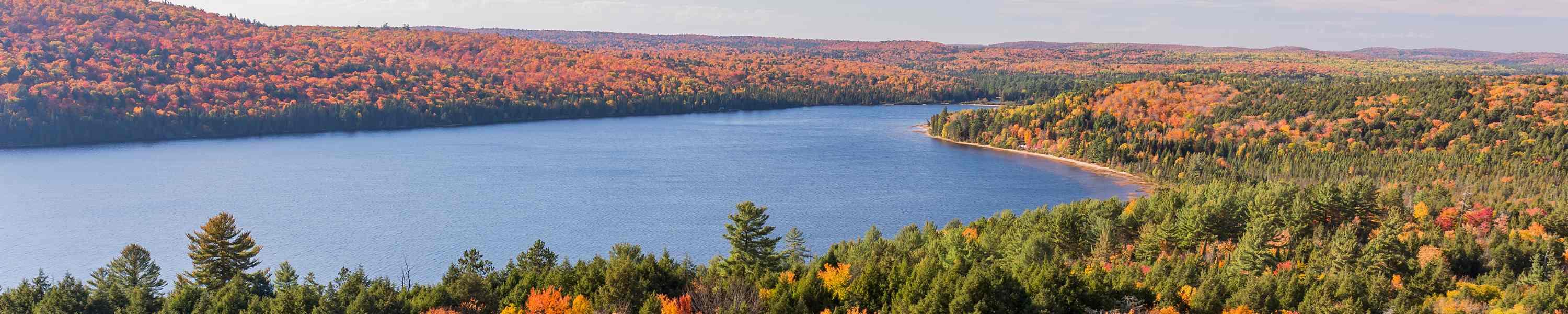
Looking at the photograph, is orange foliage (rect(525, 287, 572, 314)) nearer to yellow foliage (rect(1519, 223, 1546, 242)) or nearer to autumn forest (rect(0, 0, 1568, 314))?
autumn forest (rect(0, 0, 1568, 314))

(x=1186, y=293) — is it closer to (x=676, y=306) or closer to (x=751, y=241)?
(x=676, y=306)

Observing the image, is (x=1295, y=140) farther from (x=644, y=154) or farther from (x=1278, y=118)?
(x=644, y=154)

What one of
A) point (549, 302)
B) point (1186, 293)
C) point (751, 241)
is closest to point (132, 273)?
point (549, 302)

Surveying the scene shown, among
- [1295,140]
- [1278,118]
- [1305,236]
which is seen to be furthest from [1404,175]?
[1305,236]

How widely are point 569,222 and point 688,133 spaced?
7149 cm

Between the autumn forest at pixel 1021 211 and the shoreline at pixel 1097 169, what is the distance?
951mm

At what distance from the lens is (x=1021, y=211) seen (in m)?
73.9

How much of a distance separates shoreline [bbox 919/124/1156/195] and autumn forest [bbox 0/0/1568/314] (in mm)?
951

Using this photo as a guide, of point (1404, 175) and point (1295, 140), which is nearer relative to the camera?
point (1404, 175)

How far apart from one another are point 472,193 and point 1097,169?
53.3 meters

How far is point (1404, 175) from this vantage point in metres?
80.8

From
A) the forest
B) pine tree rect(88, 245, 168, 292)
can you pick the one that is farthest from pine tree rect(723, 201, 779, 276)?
pine tree rect(88, 245, 168, 292)

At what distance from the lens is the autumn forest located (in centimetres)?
3259

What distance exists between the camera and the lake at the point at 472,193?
59.2m
